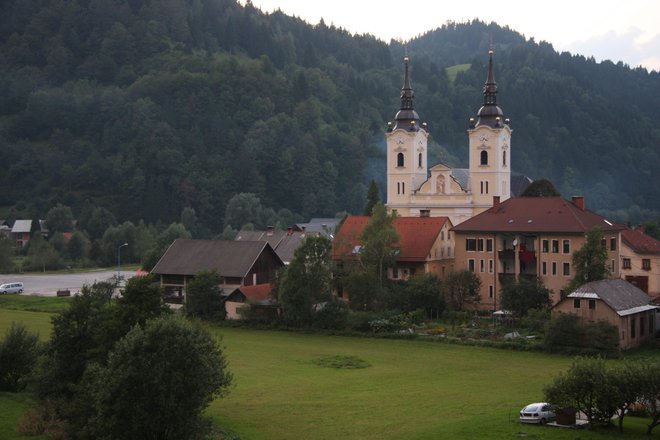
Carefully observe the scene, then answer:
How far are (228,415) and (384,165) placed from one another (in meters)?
142

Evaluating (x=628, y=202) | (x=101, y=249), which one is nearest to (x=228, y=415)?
(x=101, y=249)

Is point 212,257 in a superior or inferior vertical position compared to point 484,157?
inferior

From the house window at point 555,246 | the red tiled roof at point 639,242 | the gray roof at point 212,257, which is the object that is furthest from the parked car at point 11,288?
the red tiled roof at point 639,242

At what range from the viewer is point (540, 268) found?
57.9m

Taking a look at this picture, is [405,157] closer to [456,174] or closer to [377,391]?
[456,174]

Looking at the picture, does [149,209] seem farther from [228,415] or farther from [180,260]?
[228,415]

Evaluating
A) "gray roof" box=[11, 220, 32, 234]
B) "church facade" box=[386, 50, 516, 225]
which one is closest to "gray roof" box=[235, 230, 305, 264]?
"church facade" box=[386, 50, 516, 225]

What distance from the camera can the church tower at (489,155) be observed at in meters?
83.5

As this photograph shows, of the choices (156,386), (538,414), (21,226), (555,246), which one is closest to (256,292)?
(555,246)

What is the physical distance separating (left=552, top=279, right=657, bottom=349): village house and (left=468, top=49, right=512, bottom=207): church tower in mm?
35226

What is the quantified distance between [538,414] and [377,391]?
8.01 meters

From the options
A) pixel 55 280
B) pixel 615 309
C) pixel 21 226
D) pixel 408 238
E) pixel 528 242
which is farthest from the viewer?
pixel 21 226

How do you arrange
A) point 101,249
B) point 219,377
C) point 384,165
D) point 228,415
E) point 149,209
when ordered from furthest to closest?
1. point 384,165
2. point 149,209
3. point 101,249
4. point 228,415
5. point 219,377

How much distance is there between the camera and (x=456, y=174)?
3369 inches
